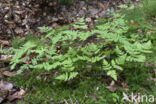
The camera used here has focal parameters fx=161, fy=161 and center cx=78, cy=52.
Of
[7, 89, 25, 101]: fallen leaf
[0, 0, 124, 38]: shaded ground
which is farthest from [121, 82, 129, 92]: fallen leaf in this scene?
[0, 0, 124, 38]: shaded ground

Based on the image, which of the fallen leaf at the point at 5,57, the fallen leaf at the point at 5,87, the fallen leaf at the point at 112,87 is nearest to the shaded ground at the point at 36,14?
the fallen leaf at the point at 5,57

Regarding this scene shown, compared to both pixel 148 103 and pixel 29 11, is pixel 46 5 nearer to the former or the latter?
pixel 29 11

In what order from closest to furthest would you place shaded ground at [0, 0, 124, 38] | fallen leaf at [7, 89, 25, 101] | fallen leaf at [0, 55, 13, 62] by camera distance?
fallen leaf at [7, 89, 25, 101] < fallen leaf at [0, 55, 13, 62] < shaded ground at [0, 0, 124, 38]

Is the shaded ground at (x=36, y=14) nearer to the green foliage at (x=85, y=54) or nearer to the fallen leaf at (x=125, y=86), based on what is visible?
the green foliage at (x=85, y=54)

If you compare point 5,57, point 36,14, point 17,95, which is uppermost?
point 36,14

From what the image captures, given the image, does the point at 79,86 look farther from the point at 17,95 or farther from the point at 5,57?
the point at 5,57

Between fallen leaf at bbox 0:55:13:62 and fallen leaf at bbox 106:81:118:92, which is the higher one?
fallen leaf at bbox 0:55:13:62

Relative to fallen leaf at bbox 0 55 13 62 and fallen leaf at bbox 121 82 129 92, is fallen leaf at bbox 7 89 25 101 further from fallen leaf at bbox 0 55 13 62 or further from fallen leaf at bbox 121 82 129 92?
fallen leaf at bbox 121 82 129 92

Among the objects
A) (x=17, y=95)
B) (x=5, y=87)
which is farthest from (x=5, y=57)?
(x=17, y=95)

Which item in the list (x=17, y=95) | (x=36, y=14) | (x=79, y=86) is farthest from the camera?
(x=36, y=14)

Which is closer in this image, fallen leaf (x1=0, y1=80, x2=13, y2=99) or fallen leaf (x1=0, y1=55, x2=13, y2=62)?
fallen leaf (x1=0, y1=80, x2=13, y2=99)

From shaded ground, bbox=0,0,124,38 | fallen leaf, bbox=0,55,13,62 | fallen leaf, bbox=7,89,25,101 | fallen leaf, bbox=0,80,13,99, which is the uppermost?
shaded ground, bbox=0,0,124,38

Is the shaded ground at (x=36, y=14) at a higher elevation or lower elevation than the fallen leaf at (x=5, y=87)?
higher

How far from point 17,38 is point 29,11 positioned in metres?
0.86
